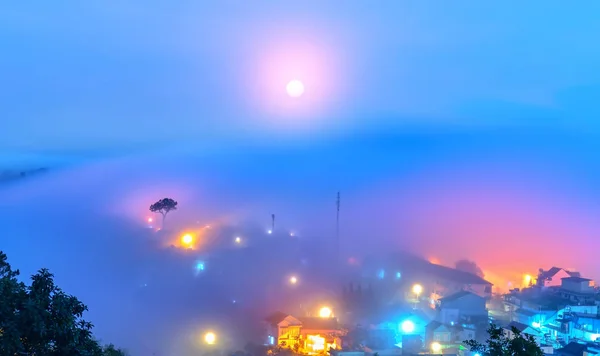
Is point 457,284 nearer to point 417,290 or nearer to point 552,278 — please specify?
point 417,290

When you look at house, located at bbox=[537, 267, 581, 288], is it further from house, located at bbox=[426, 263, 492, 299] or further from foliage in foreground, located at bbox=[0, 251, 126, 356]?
foliage in foreground, located at bbox=[0, 251, 126, 356]

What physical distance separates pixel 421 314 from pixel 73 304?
38.8 meters

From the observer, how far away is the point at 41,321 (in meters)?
8.80

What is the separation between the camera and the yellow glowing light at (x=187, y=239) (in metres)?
63.7

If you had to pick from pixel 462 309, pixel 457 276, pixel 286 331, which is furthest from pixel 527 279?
pixel 286 331

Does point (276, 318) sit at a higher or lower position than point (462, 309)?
lower

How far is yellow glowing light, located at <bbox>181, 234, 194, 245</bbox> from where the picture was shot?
6367cm

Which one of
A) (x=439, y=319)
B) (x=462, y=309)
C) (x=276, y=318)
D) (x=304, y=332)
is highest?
(x=462, y=309)

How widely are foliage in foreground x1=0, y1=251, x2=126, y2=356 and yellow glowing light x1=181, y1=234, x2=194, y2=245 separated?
54.8 metres

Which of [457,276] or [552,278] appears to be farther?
[457,276]

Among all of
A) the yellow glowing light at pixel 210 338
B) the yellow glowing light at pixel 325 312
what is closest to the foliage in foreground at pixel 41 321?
the yellow glowing light at pixel 210 338

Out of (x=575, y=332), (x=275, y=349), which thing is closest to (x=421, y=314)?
(x=575, y=332)

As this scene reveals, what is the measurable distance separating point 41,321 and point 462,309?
124 ft

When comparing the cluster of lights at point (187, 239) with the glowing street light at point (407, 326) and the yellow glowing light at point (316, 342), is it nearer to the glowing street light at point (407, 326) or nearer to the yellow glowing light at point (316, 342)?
the yellow glowing light at point (316, 342)
